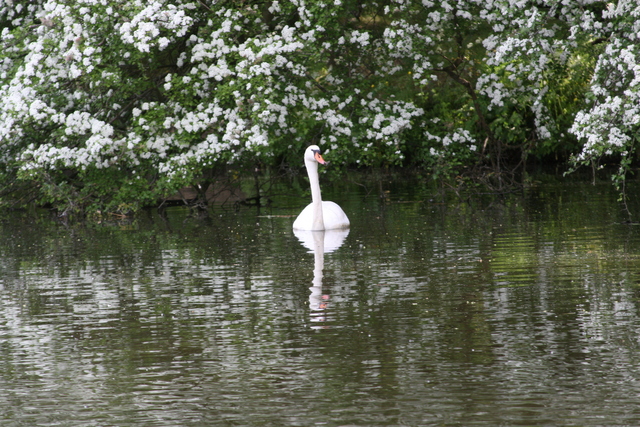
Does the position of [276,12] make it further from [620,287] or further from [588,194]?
[620,287]

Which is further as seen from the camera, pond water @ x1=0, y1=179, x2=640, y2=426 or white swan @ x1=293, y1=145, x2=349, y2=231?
white swan @ x1=293, y1=145, x2=349, y2=231

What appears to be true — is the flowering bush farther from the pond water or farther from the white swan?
the pond water

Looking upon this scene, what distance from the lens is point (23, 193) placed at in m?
25.1

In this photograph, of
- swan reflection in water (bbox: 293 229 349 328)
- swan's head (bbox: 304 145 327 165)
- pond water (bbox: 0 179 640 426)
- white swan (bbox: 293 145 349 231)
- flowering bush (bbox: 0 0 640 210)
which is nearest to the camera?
pond water (bbox: 0 179 640 426)

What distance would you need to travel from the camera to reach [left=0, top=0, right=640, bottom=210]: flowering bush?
20.0 meters

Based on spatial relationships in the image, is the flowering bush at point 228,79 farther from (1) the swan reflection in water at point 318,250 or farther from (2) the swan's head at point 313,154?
(1) the swan reflection in water at point 318,250

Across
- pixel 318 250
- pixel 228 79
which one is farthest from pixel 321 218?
pixel 228 79

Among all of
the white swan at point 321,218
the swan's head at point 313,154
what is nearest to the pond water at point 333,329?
the white swan at point 321,218

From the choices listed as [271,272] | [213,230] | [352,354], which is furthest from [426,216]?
[352,354]

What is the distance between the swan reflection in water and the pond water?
5 centimetres

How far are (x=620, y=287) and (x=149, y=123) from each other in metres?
13.1

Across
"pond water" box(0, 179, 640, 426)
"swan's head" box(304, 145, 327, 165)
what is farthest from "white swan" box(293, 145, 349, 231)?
"swan's head" box(304, 145, 327, 165)

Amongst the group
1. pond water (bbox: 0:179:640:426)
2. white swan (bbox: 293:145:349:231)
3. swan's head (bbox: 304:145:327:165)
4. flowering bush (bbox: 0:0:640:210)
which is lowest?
pond water (bbox: 0:179:640:426)

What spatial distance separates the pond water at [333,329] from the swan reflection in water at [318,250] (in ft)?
0.17
